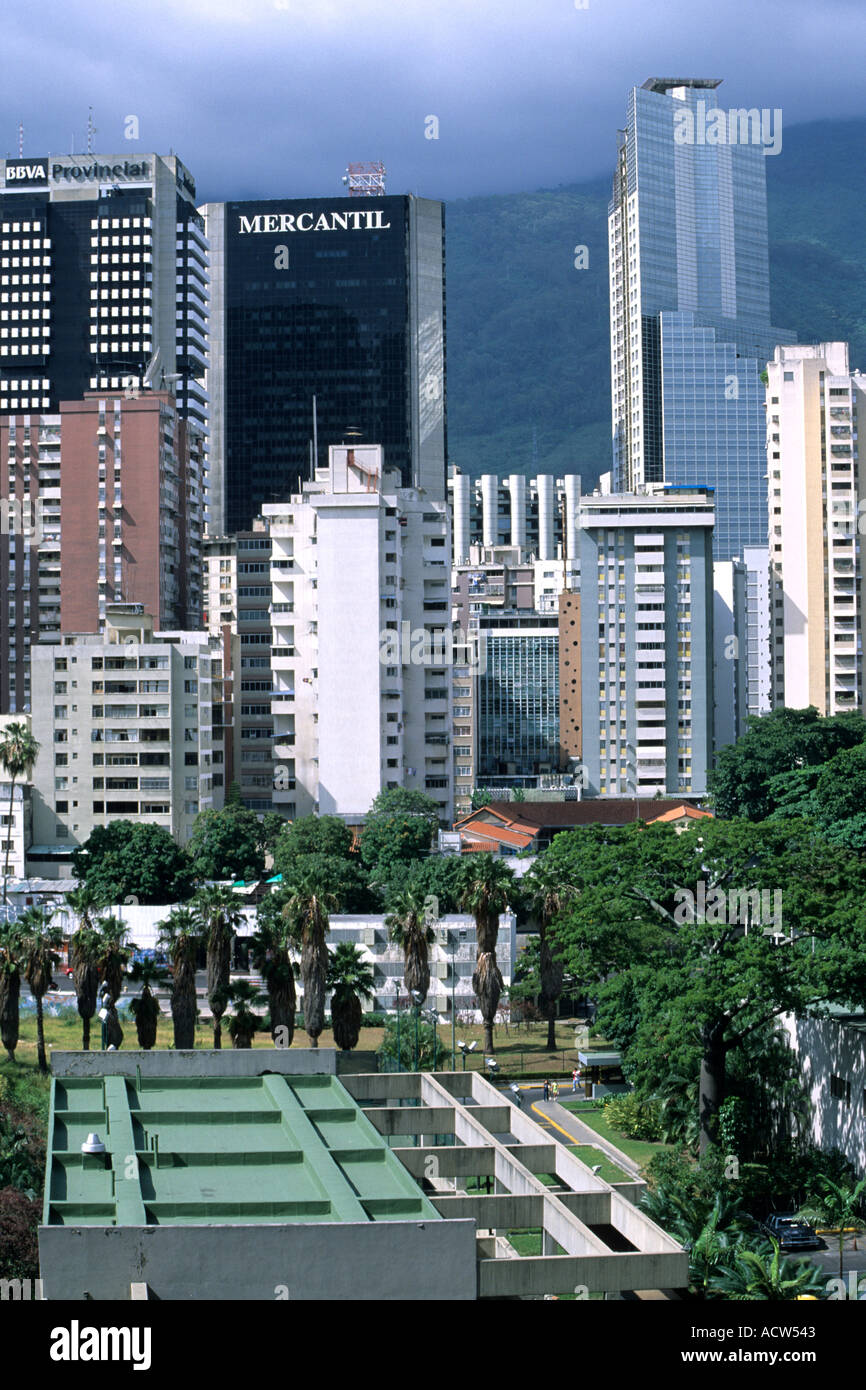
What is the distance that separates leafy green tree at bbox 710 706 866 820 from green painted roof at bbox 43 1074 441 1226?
264ft

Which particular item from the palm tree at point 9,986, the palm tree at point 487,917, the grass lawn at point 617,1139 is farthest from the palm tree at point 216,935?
the grass lawn at point 617,1139

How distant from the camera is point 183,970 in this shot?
2498 inches

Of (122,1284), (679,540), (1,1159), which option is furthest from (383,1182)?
(679,540)

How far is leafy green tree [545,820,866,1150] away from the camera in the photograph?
48.0m

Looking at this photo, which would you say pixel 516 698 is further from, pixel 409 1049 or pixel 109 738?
pixel 409 1049

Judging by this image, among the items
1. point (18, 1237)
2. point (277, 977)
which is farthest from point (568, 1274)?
point (277, 977)

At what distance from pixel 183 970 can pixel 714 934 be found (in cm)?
2245

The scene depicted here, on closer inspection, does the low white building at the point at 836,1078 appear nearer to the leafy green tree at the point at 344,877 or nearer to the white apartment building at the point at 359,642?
the leafy green tree at the point at 344,877

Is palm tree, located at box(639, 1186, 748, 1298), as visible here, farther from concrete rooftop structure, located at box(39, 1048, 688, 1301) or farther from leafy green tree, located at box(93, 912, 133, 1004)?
leafy green tree, located at box(93, 912, 133, 1004)

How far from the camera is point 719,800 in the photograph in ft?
404

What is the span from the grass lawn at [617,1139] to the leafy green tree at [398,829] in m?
41.8

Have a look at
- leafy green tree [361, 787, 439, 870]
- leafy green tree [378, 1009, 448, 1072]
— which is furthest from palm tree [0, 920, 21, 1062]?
leafy green tree [361, 787, 439, 870]
